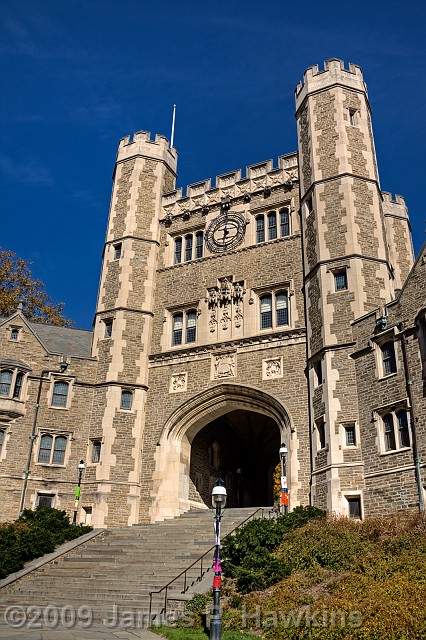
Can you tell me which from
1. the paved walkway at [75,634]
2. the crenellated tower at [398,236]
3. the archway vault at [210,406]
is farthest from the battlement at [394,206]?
the paved walkway at [75,634]

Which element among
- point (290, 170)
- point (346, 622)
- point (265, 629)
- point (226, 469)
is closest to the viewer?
point (346, 622)

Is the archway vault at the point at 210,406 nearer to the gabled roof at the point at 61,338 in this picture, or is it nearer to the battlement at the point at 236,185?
the gabled roof at the point at 61,338

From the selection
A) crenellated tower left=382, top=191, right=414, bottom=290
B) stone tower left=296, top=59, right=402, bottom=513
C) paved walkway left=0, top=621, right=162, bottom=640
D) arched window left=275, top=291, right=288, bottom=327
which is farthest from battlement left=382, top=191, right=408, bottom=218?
paved walkway left=0, top=621, right=162, bottom=640

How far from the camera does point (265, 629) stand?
1193 cm

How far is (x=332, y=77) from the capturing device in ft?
91.3

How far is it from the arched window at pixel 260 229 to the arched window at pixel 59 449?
1264cm

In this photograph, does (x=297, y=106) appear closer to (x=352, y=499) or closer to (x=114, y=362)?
(x=114, y=362)

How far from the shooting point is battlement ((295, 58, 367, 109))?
2786cm

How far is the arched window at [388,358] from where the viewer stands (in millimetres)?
19922

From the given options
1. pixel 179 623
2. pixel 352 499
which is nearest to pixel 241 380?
pixel 352 499

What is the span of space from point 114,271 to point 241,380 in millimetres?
9125

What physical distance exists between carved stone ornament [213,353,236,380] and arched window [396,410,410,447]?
8.02 m

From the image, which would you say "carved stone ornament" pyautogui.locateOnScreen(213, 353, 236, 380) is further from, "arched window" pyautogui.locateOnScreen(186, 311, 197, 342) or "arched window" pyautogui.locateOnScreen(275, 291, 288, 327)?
"arched window" pyautogui.locateOnScreen(275, 291, 288, 327)

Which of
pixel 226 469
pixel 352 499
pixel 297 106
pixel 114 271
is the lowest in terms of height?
pixel 352 499
